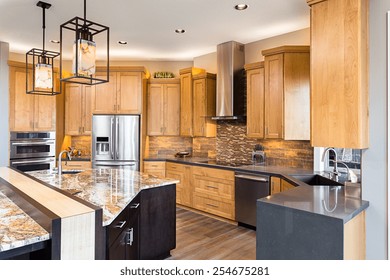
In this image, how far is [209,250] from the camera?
3.21 meters

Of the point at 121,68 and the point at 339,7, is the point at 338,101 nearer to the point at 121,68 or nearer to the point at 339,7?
the point at 339,7

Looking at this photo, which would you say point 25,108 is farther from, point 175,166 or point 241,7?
point 241,7

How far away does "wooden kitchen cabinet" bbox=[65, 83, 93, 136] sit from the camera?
220 inches

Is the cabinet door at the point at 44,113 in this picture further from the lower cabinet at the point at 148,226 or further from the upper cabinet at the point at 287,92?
the upper cabinet at the point at 287,92

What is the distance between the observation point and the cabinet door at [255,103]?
414cm

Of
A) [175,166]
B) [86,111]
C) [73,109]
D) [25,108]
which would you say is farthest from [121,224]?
[73,109]

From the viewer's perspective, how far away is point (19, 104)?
4809 millimetres

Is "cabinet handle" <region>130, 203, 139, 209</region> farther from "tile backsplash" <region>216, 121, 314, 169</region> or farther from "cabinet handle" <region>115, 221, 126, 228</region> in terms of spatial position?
"tile backsplash" <region>216, 121, 314, 169</region>

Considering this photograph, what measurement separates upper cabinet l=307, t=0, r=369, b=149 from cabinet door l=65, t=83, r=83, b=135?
4.81 meters

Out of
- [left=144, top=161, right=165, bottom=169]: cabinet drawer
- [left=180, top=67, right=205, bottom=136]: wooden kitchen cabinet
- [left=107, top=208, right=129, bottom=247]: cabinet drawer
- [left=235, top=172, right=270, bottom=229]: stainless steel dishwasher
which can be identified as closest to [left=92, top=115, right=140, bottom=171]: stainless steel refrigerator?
[left=144, top=161, right=165, bottom=169]: cabinet drawer

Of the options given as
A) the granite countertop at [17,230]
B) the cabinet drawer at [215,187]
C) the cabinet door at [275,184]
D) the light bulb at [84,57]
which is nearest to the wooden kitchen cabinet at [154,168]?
the cabinet drawer at [215,187]
